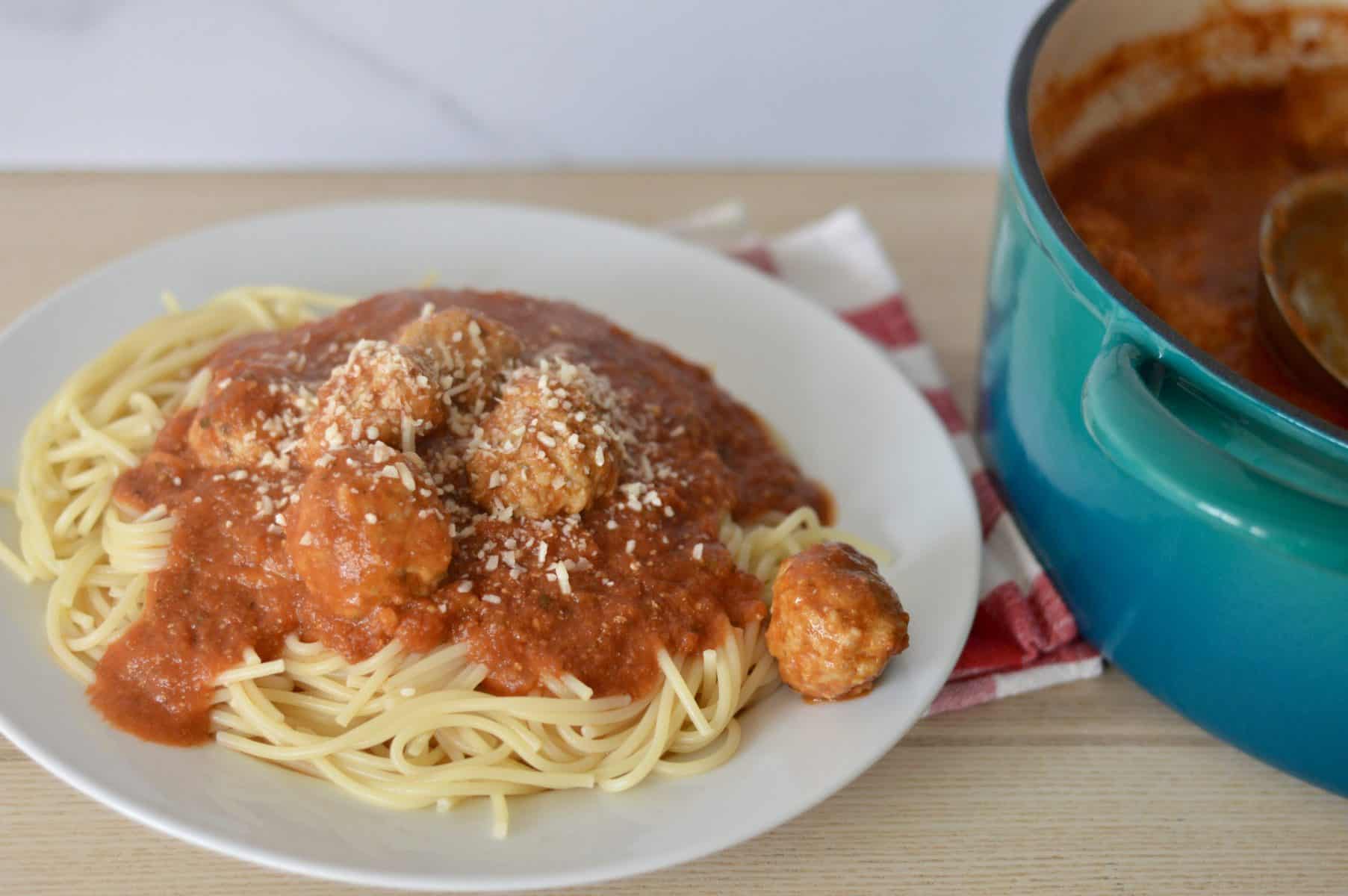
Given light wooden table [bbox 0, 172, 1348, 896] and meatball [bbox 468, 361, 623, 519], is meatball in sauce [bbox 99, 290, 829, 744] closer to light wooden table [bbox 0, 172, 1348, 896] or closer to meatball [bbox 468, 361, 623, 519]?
meatball [bbox 468, 361, 623, 519]

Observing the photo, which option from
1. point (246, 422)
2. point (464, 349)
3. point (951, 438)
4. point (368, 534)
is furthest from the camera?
point (951, 438)

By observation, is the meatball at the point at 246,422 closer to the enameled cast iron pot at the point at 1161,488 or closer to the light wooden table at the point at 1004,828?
the light wooden table at the point at 1004,828

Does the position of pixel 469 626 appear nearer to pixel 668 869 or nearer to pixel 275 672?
pixel 275 672

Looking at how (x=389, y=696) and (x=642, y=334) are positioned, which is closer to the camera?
(x=389, y=696)

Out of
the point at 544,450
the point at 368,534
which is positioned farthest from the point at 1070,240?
the point at 368,534

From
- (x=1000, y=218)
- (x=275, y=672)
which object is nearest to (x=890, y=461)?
(x=1000, y=218)

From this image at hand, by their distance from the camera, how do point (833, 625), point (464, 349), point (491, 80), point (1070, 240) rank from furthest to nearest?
point (491, 80)
point (464, 349)
point (1070, 240)
point (833, 625)

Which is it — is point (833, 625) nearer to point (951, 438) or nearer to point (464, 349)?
point (464, 349)
